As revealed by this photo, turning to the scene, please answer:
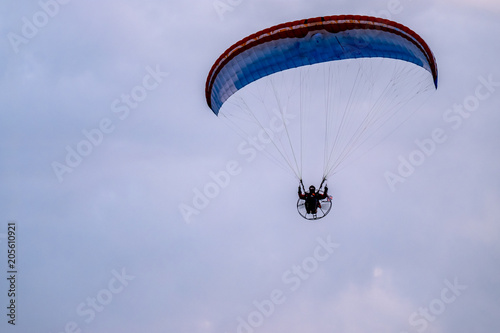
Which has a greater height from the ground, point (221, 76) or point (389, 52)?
point (389, 52)

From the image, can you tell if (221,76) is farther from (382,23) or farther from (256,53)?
(382,23)

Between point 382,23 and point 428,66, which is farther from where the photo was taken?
point 428,66

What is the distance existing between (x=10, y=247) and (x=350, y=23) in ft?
70.8

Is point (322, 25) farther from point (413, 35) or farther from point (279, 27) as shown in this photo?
point (413, 35)

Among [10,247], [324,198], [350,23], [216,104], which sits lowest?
[10,247]

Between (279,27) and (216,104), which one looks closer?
(279,27)

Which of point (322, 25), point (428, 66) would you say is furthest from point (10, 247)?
point (428, 66)

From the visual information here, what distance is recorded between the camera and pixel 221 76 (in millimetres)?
28703

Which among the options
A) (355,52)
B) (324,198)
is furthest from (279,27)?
(324,198)

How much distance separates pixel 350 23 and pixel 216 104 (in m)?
7.95

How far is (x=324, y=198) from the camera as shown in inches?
1101

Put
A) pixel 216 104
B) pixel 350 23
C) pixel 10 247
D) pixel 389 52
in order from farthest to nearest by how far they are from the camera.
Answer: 1. pixel 10 247
2. pixel 216 104
3. pixel 389 52
4. pixel 350 23

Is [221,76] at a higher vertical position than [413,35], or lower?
lower

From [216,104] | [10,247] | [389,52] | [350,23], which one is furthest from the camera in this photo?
[10,247]
